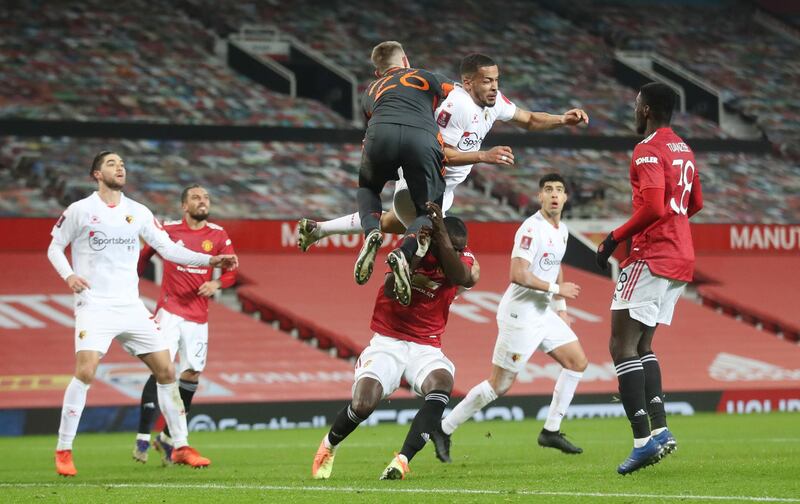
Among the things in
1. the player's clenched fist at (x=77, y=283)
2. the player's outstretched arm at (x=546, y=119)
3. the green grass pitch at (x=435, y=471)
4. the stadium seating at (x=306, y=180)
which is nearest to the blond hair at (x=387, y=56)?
the player's outstretched arm at (x=546, y=119)

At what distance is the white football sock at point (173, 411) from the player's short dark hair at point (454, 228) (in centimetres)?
294

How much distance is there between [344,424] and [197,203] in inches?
151

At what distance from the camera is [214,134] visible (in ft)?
76.7

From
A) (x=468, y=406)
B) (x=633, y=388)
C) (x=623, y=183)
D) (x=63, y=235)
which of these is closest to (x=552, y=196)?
(x=468, y=406)

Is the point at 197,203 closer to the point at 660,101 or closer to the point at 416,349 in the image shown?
the point at 416,349

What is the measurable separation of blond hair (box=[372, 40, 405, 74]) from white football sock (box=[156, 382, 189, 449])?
3190 mm

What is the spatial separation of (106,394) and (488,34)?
1603cm

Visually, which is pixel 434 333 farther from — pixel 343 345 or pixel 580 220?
pixel 580 220

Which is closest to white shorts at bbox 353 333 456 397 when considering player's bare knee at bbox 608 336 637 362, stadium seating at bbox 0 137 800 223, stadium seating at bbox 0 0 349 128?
player's bare knee at bbox 608 336 637 362

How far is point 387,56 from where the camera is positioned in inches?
337

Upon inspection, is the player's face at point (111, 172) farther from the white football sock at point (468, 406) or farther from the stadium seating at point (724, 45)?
the stadium seating at point (724, 45)

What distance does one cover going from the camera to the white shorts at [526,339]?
10.6 metres

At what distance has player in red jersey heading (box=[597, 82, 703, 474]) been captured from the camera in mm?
7645

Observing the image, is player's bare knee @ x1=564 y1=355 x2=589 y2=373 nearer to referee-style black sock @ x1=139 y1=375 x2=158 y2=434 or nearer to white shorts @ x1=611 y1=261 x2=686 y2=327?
white shorts @ x1=611 y1=261 x2=686 y2=327
